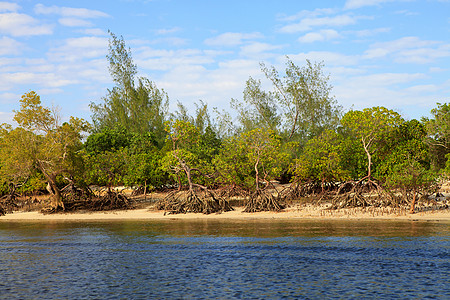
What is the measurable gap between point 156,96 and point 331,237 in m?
60.8

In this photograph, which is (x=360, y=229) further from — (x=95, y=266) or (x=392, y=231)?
(x=95, y=266)

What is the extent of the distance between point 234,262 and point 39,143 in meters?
26.4

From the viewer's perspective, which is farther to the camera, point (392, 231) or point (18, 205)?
point (18, 205)

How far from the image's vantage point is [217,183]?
45.7 metres

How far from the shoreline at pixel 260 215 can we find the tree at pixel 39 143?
417cm

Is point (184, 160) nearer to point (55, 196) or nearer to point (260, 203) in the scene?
point (260, 203)

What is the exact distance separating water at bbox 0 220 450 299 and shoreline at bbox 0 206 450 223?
10.9 feet

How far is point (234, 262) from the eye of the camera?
66.2ft

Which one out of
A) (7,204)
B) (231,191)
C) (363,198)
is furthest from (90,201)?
(363,198)

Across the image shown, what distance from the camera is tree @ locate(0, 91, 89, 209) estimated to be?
128ft

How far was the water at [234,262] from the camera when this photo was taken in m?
15.6

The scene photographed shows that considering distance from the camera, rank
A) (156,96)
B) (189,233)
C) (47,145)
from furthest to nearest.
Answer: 1. (156,96)
2. (47,145)
3. (189,233)

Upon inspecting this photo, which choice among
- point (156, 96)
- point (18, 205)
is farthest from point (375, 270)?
point (156, 96)

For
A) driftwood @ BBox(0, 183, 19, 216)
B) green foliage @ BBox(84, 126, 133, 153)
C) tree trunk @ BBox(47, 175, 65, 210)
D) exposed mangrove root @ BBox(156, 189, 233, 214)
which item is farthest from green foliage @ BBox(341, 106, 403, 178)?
green foliage @ BBox(84, 126, 133, 153)
